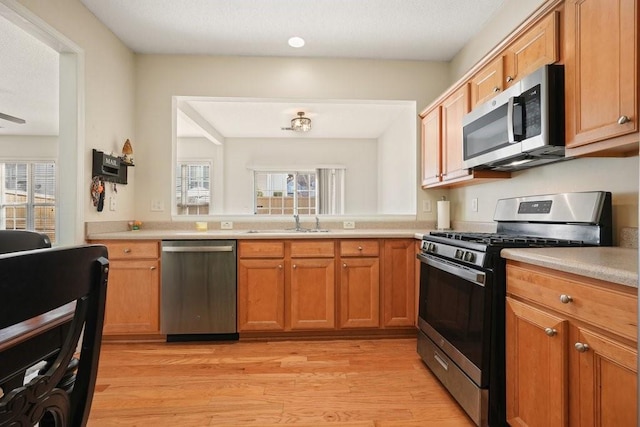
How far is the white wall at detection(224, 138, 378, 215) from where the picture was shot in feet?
22.4

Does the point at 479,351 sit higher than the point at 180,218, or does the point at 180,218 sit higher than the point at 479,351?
the point at 180,218

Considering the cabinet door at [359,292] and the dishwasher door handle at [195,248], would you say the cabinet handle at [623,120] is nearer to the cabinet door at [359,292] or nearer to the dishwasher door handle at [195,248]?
the cabinet door at [359,292]

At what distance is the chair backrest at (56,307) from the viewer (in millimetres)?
498

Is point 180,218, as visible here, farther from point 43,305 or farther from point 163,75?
point 43,305

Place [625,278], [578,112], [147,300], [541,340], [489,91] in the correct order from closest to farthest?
[625,278] → [541,340] → [578,112] → [489,91] → [147,300]

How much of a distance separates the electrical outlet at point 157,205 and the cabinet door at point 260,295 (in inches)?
42.3

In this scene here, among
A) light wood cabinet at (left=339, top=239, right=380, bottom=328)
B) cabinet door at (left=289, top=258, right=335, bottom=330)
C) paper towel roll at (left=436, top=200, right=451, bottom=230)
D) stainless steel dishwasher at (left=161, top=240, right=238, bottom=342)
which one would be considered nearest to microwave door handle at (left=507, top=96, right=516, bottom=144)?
light wood cabinet at (left=339, top=239, right=380, bottom=328)

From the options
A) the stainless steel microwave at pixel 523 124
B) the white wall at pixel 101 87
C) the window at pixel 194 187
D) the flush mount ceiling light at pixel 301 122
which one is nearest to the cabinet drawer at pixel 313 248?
the stainless steel microwave at pixel 523 124

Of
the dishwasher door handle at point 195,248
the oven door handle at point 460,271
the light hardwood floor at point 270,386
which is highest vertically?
the dishwasher door handle at point 195,248

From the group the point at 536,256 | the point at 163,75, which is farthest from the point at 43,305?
the point at 163,75

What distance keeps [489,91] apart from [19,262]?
→ 2317 millimetres

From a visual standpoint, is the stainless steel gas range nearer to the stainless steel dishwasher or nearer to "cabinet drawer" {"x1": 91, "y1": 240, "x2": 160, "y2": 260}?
the stainless steel dishwasher

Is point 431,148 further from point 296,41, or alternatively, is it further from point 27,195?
point 27,195

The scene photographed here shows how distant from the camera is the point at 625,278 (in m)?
0.97
